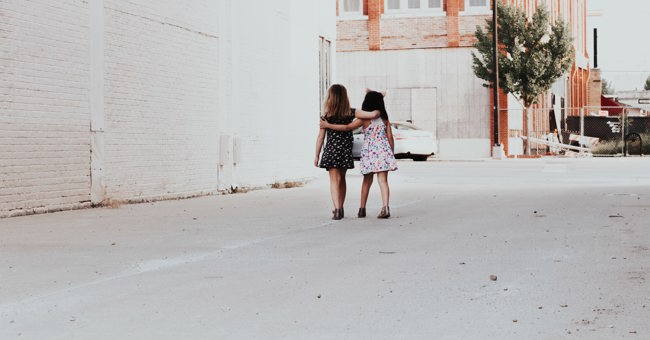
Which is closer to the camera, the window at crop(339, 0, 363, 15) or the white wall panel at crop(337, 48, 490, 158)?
the white wall panel at crop(337, 48, 490, 158)

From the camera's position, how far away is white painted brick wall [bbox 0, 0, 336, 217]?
567 inches

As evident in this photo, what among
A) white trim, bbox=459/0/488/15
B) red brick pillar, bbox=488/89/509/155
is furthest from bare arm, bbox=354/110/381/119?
white trim, bbox=459/0/488/15

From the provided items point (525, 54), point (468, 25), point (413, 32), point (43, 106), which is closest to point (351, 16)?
point (413, 32)

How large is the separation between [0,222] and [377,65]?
3534cm

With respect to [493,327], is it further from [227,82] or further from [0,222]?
[227,82]

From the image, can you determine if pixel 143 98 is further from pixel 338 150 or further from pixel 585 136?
pixel 585 136

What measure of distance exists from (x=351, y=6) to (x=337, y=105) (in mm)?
35248

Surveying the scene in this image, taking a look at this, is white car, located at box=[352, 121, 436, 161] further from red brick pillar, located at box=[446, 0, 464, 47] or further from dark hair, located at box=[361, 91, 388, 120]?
dark hair, located at box=[361, 91, 388, 120]

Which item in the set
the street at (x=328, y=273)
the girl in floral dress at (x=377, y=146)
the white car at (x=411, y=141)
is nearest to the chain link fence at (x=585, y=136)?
the white car at (x=411, y=141)

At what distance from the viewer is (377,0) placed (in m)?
47.6

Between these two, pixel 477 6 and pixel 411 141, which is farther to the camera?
pixel 477 6

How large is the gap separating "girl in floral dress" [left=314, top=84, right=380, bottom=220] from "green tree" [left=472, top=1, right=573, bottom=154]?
30.3 m

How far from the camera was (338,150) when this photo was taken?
13.9 m

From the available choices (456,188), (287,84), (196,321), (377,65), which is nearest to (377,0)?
(377,65)
